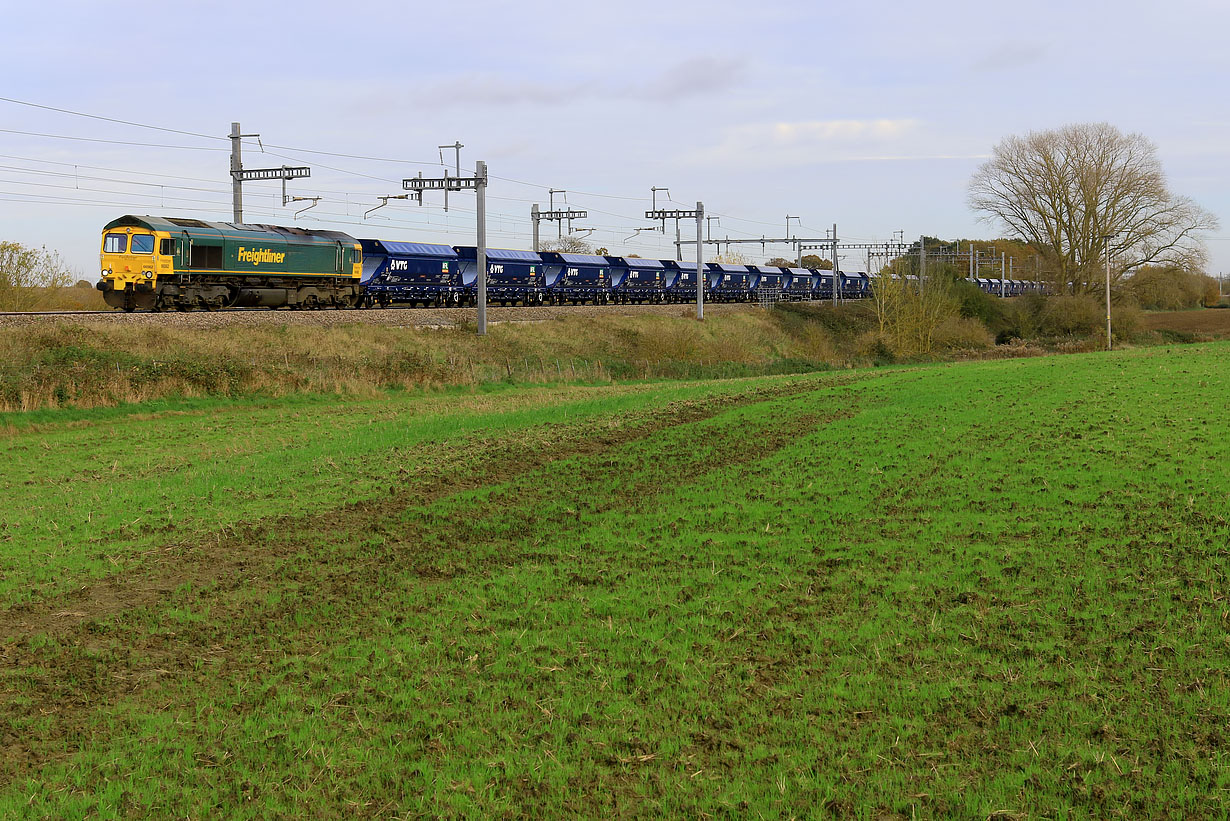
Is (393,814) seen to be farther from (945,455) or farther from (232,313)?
(232,313)

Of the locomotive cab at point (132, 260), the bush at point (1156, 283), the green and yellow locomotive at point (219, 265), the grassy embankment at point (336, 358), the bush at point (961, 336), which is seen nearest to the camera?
the grassy embankment at point (336, 358)

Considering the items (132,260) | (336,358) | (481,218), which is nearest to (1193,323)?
(481,218)

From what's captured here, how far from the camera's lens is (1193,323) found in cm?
8300

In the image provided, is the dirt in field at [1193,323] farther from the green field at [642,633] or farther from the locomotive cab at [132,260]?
the locomotive cab at [132,260]

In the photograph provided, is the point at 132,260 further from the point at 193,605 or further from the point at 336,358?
the point at 193,605

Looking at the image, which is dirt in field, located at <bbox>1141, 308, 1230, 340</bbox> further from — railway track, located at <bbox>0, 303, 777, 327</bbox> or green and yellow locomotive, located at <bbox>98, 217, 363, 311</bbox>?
green and yellow locomotive, located at <bbox>98, 217, 363, 311</bbox>

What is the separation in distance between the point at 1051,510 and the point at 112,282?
121ft

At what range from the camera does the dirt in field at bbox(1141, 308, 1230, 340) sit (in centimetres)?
7144

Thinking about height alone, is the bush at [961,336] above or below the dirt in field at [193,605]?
above

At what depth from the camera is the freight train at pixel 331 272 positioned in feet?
125

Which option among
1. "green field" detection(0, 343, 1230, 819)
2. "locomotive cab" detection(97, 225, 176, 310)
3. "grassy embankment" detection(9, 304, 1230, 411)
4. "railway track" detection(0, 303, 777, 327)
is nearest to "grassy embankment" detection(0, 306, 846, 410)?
"grassy embankment" detection(9, 304, 1230, 411)

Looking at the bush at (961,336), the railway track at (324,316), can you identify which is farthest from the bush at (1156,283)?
the railway track at (324,316)

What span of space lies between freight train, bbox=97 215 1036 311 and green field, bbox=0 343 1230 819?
75.2 feet

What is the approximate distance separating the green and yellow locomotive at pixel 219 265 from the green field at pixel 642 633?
73.7 ft
